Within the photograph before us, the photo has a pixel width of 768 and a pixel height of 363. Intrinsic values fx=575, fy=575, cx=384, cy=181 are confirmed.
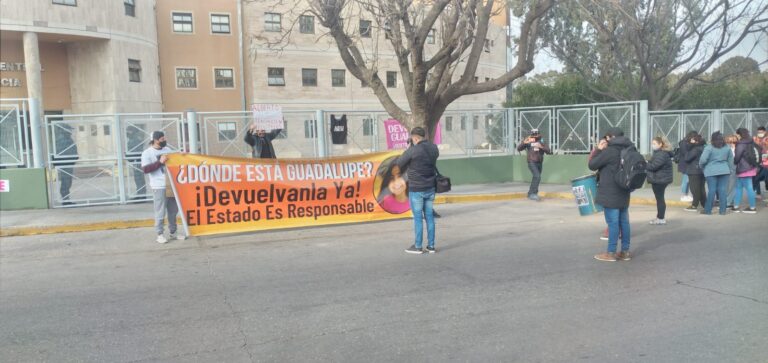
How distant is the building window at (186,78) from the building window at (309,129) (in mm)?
21248

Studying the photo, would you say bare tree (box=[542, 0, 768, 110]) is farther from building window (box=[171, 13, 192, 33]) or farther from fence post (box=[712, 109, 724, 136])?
building window (box=[171, 13, 192, 33])

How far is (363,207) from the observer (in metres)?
10.5

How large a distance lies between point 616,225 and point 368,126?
968cm

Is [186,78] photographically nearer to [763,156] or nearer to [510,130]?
[510,130]

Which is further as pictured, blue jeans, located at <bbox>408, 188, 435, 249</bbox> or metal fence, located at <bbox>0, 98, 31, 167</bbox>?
metal fence, located at <bbox>0, 98, 31, 167</bbox>

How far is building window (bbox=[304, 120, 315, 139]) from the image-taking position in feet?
49.1

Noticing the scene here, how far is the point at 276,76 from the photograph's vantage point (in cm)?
3512

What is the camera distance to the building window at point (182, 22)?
33438mm

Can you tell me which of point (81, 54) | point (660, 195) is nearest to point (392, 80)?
point (81, 54)

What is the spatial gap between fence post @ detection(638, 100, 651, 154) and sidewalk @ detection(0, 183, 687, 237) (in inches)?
50.3

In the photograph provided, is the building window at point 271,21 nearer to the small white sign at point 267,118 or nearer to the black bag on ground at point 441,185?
the small white sign at point 267,118

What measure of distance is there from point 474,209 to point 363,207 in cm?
338

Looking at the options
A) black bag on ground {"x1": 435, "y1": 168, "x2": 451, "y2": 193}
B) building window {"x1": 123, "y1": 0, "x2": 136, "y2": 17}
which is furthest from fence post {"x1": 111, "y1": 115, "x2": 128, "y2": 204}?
building window {"x1": 123, "y1": 0, "x2": 136, "y2": 17}

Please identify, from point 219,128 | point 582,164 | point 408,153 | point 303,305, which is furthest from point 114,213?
point 582,164
